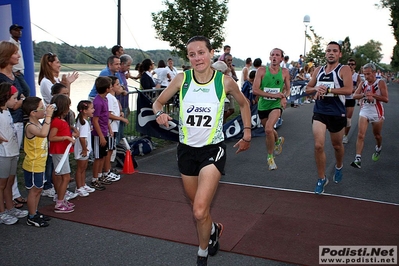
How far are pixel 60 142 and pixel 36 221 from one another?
1.09m

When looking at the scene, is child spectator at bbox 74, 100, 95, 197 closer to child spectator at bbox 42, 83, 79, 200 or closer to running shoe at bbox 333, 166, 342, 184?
child spectator at bbox 42, 83, 79, 200

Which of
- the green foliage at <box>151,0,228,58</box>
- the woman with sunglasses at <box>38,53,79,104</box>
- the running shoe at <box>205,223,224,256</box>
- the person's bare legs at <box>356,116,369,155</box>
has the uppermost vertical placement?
the green foliage at <box>151,0,228,58</box>

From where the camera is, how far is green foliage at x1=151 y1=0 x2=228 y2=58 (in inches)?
696

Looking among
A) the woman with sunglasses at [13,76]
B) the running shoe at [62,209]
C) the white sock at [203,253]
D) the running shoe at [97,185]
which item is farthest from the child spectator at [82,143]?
the white sock at [203,253]

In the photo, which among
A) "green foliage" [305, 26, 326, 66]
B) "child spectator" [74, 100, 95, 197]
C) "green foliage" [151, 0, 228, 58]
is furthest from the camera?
"green foliage" [305, 26, 326, 66]

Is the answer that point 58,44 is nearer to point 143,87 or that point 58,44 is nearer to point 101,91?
point 143,87

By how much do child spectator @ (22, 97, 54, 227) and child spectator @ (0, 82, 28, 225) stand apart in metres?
0.21

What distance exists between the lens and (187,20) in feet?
58.6

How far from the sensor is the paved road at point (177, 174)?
4250 millimetres

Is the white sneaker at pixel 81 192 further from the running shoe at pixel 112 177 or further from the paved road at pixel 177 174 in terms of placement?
the running shoe at pixel 112 177

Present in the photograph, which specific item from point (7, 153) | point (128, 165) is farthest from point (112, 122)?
point (7, 153)

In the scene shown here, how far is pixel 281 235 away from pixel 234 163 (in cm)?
385

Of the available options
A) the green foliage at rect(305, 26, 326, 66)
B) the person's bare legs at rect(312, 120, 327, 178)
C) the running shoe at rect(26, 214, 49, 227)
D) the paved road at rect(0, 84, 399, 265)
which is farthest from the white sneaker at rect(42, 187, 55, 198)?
the green foliage at rect(305, 26, 326, 66)

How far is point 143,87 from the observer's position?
1005 centimetres
